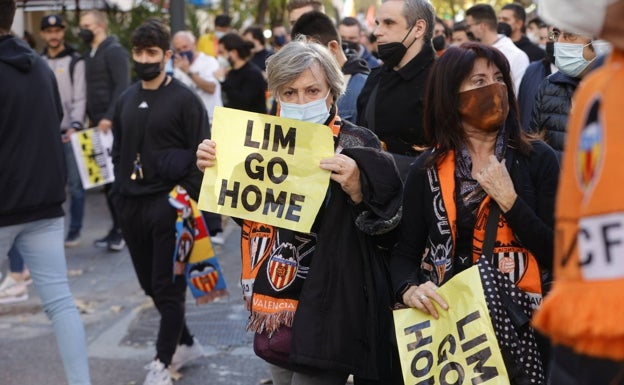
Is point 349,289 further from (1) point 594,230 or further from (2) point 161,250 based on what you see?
(2) point 161,250

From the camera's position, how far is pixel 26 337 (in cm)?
739

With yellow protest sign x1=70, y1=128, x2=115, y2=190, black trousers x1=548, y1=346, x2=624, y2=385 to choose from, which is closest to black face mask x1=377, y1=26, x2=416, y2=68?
black trousers x1=548, y1=346, x2=624, y2=385

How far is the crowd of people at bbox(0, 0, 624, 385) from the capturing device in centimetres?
212

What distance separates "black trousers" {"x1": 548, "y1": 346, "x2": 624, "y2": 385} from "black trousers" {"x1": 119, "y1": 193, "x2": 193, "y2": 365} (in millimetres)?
3864

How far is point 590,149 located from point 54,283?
3.74 meters

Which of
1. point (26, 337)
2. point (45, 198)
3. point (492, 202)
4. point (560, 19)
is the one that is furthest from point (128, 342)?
point (560, 19)

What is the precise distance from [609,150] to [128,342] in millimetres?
5584

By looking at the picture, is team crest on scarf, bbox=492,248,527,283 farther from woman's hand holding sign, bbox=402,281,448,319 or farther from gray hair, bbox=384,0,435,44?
gray hair, bbox=384,0,435,44

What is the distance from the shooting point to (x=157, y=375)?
6141 millimetres

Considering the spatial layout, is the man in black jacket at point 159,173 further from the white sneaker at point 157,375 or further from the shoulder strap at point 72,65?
the shoulder strap at point 72,65

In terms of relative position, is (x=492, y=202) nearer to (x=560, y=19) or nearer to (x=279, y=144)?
(x=279, y=144)

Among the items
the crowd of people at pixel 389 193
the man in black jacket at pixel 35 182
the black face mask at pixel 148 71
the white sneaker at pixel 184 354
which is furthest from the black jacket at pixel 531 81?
the man in black jacket at pixel 35 182

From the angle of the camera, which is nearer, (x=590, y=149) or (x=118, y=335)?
(x=590, y=149)

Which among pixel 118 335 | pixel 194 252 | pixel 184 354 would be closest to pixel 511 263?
pixel 194 252
